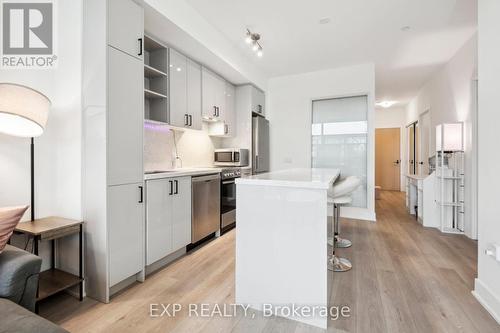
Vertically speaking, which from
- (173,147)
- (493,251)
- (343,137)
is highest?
(343,137)

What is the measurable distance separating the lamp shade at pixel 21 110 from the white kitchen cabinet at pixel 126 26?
674 millimetres

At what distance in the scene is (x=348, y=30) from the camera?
3146 mm

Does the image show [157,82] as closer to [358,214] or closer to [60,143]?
[60,143]

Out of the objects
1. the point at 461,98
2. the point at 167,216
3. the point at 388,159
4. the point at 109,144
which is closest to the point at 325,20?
the point at 461,98

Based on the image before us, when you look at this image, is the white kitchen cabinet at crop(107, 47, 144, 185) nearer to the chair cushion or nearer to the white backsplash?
the chair cushion

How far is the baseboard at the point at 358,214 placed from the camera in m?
4.29

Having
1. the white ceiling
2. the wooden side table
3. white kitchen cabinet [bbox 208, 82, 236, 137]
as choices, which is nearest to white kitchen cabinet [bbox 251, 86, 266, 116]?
white kitchen cabinet [bbox 208, 82, 236, 137]

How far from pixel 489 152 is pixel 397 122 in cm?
697

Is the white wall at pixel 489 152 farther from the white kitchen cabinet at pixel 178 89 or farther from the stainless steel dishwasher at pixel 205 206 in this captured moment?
the white kitchen cabinet at pixel 178 89

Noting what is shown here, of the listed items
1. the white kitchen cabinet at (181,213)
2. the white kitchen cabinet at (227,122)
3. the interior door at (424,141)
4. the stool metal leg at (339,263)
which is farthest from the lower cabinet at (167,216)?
the interior door at (424,141)

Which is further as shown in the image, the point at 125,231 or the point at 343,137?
the point at 343,137

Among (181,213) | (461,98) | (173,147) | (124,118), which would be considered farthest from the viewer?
(461,98)

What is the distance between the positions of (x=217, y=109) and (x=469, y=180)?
382cm

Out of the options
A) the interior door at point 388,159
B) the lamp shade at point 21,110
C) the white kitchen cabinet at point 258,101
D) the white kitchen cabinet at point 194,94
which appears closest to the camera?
the lamp shade at point 21,110
